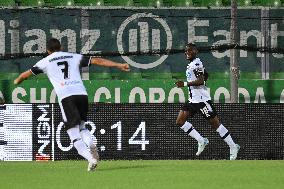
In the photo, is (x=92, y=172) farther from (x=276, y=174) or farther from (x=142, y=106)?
(x=142, y=106)

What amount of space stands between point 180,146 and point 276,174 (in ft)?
12.2

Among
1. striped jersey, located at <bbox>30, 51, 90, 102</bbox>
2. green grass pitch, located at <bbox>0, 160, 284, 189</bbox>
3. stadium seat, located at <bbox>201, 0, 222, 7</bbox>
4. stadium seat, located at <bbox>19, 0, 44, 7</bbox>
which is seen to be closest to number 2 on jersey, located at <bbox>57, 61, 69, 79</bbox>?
striped jersey, located at <bbox>30, 51, 90, 102</bbox>

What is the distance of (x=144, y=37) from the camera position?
16.0 metres

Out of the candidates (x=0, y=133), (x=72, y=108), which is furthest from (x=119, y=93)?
(x=72, y=108)

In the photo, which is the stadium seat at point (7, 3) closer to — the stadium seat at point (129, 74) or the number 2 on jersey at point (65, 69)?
the stadium seat at point (129, 74)

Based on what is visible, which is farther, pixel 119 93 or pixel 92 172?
pixel 119 93

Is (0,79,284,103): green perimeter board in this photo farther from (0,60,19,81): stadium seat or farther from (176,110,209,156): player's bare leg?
(176,110,209,156): player's bare leg

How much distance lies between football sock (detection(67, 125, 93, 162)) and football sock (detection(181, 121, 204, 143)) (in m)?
3.04

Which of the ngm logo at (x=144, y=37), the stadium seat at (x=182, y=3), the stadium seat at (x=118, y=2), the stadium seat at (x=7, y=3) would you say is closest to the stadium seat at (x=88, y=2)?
the stadium seat at (x=118, y=2)

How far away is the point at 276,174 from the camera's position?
32.7 feet

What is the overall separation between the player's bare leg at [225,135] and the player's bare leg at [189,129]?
0.26m

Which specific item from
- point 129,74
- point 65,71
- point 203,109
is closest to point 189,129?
point 203,109

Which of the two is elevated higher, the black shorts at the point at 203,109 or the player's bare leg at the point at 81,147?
the black shorts at the point at 203,109

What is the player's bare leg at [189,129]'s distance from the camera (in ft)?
42.7
